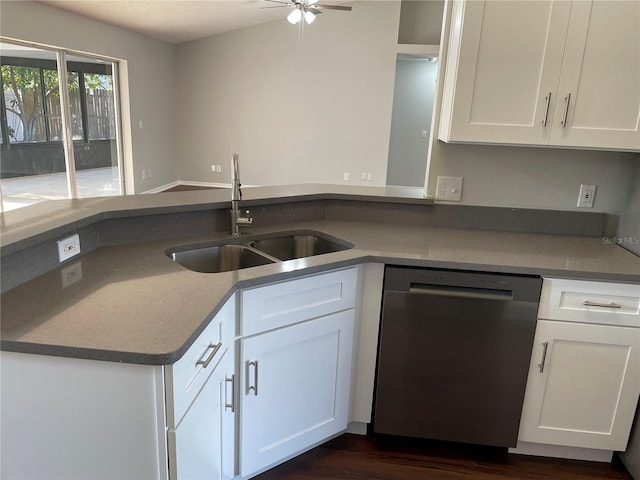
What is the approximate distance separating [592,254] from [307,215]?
1.34 m

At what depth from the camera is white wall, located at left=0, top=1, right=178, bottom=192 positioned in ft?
15.6

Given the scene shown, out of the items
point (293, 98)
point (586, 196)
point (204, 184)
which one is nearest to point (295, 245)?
point (586, 196)

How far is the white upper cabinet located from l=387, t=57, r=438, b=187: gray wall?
5757mm

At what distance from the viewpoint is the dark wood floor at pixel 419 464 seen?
6.26ft

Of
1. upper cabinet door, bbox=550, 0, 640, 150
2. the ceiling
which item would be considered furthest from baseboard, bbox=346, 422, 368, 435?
the ceiling

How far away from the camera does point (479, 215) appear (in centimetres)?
238

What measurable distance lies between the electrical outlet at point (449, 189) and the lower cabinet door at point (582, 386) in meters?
0.81

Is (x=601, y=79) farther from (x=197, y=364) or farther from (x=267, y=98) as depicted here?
(x=267, y=98)

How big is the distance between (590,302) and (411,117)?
249 inches

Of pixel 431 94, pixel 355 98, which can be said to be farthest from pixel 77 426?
pixel 431 94

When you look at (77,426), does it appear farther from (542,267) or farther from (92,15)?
(92,15)

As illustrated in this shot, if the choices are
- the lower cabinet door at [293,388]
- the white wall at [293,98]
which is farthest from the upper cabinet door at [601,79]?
the white wall at [293,98]

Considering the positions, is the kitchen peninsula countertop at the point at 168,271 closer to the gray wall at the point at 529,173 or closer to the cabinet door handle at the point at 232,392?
the gray wall at the point at 529,173

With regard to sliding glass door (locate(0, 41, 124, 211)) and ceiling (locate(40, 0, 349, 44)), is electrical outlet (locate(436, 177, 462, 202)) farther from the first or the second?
sliding glass door (locate(0, 41, 124, 211))
